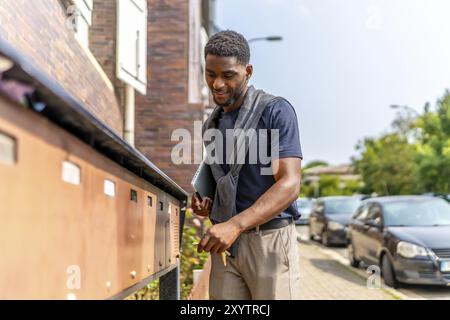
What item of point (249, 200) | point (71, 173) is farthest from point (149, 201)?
point (71, 173)

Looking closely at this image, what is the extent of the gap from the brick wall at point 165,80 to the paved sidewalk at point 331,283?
219 cm

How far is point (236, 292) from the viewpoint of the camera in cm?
182

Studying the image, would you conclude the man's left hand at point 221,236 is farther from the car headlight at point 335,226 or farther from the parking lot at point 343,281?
the car headlight at point 335,226

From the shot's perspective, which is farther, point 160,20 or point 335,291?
point 335,291

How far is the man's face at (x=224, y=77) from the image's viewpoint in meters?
1.70

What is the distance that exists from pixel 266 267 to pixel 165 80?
333 cm

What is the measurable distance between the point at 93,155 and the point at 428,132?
14.2m

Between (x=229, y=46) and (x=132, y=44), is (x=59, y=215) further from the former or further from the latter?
(x=132, y=44)

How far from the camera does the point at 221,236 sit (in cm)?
162

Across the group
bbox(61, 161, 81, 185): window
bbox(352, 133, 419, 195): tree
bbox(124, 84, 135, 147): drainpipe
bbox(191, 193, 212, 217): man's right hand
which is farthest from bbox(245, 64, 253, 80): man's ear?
bbox(352, 133, 419, 195): tree

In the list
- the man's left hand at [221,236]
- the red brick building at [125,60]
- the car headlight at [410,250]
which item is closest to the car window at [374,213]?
the car headlight at [410,250]
